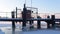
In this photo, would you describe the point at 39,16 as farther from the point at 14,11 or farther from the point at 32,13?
the point at 14,11

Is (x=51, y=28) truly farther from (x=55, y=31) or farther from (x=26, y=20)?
(x=26, y=20)

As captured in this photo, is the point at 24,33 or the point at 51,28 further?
the point at 51,28

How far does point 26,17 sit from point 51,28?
329 cm

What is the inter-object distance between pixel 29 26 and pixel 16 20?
1.59 metres

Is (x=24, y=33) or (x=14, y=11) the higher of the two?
(x=14, y=11)

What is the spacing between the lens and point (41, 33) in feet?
93.6

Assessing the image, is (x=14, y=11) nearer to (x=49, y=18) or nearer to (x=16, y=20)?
(x=16, y=20)

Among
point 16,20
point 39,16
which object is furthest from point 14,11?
point 39,16

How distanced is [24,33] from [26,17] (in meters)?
1.88

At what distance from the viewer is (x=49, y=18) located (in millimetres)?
29406

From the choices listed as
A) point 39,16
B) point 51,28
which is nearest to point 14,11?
point 39,16

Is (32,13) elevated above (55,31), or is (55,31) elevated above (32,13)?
(32,13)

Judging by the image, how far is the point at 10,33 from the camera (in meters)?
28.4

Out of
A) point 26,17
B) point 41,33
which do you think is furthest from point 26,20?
point 41,33
